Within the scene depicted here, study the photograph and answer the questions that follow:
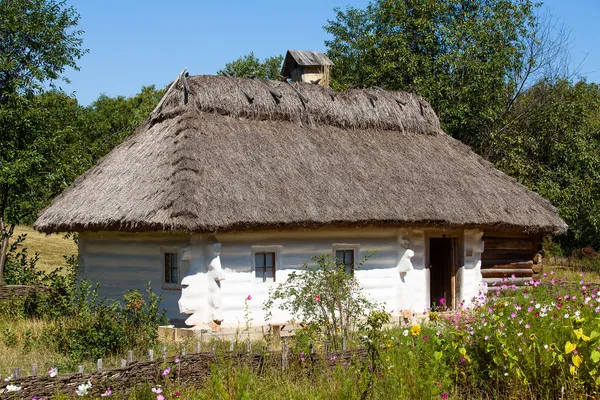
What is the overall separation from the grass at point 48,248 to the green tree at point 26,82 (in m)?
12.1

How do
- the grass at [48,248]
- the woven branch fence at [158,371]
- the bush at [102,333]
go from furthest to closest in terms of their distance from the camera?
the grass at [48,248] → the bush at [102,333] → the woven branch fence at [158,371]

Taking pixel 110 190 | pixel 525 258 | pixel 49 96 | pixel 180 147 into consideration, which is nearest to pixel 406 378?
pixel 180 147

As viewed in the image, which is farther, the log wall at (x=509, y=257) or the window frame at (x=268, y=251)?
the log wall at (x=509, y=257)

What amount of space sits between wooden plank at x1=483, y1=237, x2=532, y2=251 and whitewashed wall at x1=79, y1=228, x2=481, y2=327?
97 cm

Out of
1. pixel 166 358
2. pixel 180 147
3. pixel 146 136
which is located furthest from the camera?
pixel 146 136

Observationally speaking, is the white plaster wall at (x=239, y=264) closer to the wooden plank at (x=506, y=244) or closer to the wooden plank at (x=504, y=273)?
the wooden plank at (x=504, y=273)

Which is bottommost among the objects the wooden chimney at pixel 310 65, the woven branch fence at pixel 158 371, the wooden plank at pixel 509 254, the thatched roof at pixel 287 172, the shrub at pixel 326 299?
the woven branch fence at pixel 158 371

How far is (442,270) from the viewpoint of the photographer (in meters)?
17.6

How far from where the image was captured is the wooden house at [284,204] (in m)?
13.0

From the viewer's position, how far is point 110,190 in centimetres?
1431

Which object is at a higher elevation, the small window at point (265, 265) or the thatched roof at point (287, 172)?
the thatched roof at point (287, 172)

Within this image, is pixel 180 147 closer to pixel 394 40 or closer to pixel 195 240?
pixel 195 240

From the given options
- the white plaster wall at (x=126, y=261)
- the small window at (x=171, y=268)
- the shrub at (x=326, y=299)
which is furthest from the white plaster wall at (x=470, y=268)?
the white plaster wall at (x=126, y=261)

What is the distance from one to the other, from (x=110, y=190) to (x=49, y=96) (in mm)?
5771
